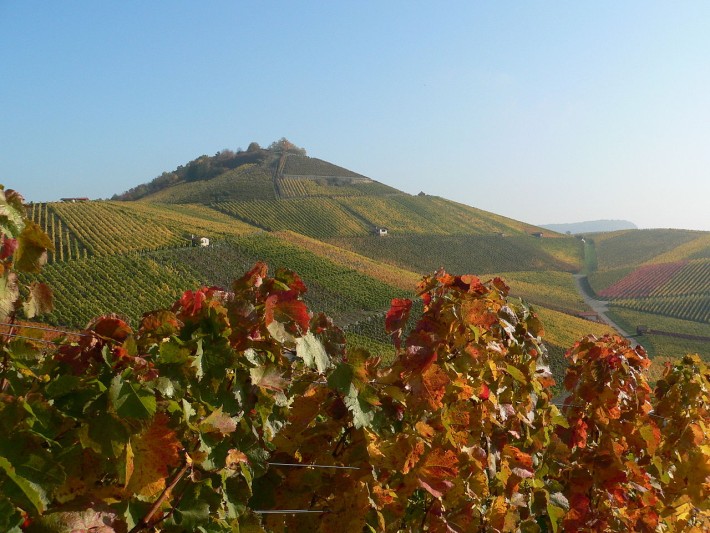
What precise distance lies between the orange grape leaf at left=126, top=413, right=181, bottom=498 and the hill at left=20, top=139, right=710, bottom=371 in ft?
97.0

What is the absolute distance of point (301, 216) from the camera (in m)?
72.9

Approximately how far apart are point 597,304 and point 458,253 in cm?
1700

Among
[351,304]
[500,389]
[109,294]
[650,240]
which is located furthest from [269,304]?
[650,240]

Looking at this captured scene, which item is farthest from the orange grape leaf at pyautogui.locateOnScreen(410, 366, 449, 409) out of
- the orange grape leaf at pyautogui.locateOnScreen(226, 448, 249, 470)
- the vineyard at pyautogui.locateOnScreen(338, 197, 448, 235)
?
the vineyard at pyautogui.locateOnScreen(338, 197, 448, 235)

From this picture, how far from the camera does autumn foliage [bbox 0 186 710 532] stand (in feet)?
5.92

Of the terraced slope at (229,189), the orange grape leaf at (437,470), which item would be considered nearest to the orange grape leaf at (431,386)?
the orange grape leaf at (437,470)

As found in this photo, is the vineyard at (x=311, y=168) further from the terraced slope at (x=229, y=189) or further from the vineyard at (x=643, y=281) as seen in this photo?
the vineyard at (x=643, y=281)

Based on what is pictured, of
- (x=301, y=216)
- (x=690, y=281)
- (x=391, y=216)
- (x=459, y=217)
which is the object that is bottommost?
(x=690, y=281)

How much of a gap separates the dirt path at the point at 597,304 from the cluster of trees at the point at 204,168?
57474mm

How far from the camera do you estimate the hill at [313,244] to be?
125 ft

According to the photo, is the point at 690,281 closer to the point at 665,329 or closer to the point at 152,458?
the point at 665,329

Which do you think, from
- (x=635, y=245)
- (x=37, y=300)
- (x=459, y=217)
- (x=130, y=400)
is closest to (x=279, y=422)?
(x=130, y=400)

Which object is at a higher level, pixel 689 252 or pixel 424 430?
pixel 689 252

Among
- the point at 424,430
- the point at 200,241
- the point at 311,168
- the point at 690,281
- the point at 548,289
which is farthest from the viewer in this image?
the point at 311,168
